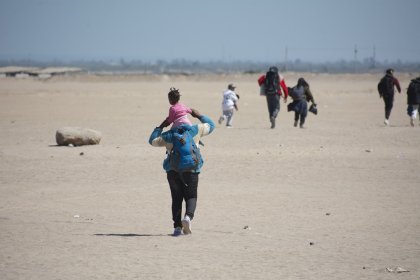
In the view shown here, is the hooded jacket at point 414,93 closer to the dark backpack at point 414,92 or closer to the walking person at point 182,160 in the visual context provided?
the dark backpack at point 414,92

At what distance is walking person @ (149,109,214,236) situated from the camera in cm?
980

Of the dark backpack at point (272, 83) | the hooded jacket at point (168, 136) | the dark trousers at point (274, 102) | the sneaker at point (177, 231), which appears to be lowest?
the sneaker at point (177, 231)

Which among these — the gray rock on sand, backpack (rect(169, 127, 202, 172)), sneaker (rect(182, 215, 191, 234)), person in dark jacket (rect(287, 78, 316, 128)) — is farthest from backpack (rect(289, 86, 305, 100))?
backpack (rect(169, 127, 202, 172))

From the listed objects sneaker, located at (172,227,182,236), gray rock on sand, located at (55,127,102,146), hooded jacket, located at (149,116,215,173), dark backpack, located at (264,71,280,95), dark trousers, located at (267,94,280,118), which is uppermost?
hooded jacket, located at (149,116,215,173)

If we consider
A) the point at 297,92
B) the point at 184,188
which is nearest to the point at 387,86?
the point at 297,92

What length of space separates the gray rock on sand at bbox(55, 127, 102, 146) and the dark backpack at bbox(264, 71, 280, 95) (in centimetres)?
594

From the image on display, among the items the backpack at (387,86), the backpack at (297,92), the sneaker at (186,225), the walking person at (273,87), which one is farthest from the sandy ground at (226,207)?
the backpack at (387,86)

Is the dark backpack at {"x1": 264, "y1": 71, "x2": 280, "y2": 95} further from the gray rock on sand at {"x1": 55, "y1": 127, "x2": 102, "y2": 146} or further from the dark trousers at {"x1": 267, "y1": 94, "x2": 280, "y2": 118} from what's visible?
the gray rock on sand at {"x1": 55, "y1": 127, "x2": 102, "y2": 146}

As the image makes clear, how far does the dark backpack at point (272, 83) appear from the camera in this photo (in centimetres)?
2442

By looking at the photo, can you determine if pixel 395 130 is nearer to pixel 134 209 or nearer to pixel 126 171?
pixel 126 171

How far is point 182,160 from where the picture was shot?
9797 mm

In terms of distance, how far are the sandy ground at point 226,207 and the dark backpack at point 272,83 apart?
1.16 meters

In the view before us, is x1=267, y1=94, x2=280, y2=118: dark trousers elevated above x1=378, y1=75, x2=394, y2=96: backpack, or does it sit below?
below

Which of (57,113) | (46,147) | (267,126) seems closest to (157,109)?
(57,113)
